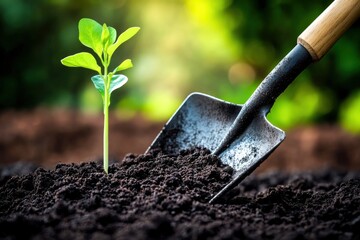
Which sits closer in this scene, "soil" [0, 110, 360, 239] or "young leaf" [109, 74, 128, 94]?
"soil" [0, 110, 360, 239]

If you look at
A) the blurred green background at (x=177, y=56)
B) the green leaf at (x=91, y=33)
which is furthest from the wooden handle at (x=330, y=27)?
the blurred green background at (x=177, y=56)

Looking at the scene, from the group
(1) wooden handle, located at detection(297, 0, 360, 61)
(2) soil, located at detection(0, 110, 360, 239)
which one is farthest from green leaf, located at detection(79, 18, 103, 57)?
(1) wooden handle, located at detection(297, 0, 360, 61)

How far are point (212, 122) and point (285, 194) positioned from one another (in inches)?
19.7

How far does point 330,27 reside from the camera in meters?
2.16

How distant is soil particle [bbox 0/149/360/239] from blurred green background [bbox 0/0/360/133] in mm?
3133

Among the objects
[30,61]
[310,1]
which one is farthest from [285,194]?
[30,61]

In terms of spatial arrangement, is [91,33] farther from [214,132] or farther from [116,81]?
[214,132]

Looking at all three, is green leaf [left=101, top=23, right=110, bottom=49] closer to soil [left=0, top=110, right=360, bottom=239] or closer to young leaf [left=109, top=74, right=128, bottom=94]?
young leaf [left=109, top=74, right=128, bottom=94]

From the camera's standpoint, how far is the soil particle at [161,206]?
1.65m

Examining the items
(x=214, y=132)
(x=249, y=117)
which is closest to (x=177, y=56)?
(x=214, y=132)

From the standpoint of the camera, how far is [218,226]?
1693 millimetres

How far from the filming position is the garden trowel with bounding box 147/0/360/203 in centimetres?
216

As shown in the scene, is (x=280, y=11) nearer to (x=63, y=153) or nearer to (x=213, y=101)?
(x=63, y=153)

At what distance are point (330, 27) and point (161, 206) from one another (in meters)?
0.98
